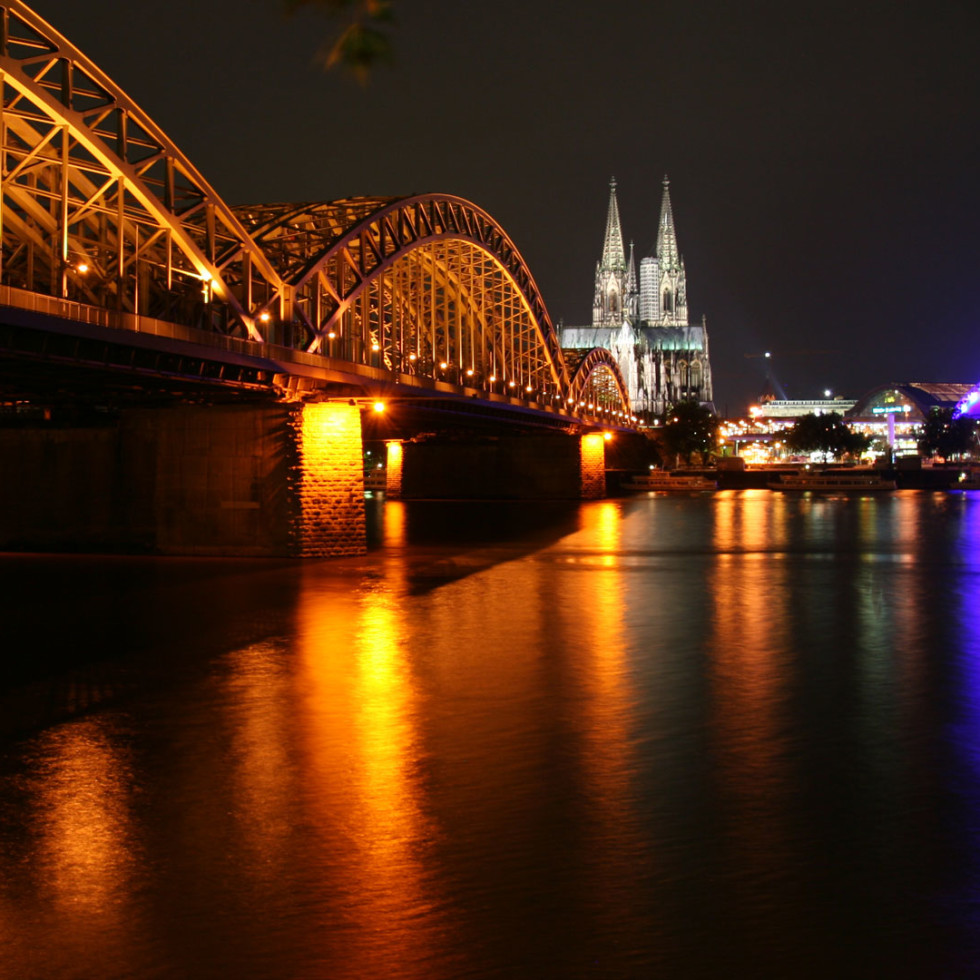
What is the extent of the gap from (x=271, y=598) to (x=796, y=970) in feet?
76.3

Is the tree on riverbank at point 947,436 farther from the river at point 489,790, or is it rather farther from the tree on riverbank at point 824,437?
the river at point 489,790

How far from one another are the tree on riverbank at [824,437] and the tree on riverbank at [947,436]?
32.6ft

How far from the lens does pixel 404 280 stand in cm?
9906

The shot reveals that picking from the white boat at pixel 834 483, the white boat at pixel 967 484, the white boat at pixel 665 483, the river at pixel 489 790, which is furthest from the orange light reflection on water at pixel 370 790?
the white boat at pixel 967 484

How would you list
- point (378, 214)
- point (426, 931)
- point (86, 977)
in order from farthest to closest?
point (378, 214) → point (426, 931) → point (86, 977)

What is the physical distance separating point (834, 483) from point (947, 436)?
6896cm

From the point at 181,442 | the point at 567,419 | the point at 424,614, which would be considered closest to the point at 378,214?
the point at 181,442

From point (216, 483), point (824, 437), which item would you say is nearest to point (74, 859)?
point (216, 483)

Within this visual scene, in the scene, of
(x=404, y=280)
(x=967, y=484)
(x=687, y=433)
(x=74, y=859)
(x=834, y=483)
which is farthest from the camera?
(x=687, y=433)

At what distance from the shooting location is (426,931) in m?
8.85

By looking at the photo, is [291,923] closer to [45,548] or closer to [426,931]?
[426,931]

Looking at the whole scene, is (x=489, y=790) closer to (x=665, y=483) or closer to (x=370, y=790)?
(x=370, y=790)

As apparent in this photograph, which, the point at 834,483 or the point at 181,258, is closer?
the point at 181,258

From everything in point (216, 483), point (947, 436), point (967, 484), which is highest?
point (947, 436)
